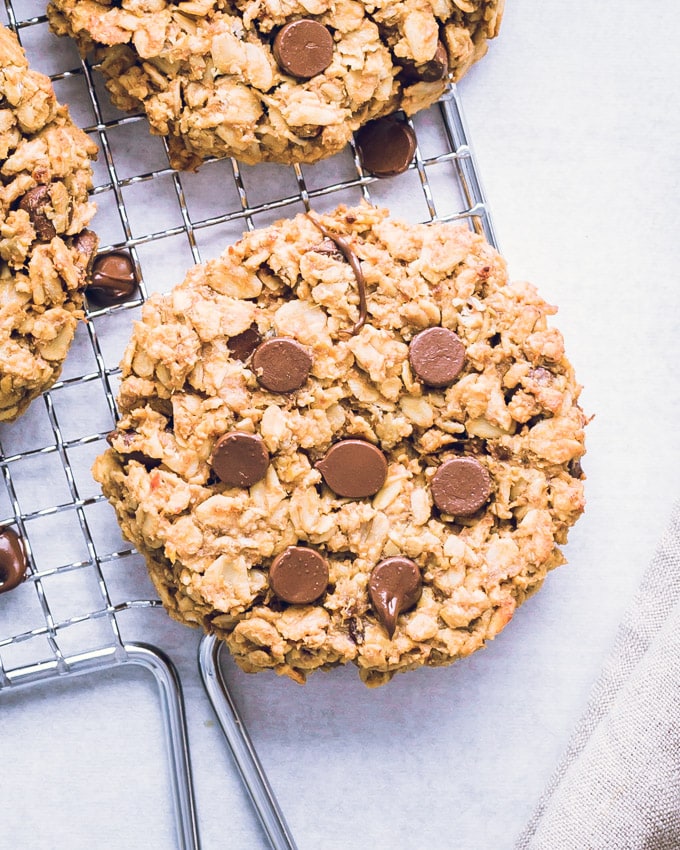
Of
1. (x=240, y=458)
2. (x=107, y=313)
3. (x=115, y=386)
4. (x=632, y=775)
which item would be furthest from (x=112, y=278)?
(x=632, y=775)

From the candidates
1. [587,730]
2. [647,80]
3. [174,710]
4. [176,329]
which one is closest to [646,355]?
[647,80]

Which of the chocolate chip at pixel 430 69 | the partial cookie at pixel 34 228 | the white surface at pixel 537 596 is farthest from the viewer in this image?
the white surface at pixel 537 596

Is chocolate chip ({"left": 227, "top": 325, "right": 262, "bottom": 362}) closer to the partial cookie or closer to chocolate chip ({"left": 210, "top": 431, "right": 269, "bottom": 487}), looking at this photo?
chocolate chip ({"left": 210, "top": 431, "right": 269, "bottom": 487})

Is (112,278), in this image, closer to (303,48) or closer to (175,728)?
(303,48)

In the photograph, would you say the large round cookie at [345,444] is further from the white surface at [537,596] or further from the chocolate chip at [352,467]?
the white surface at [537,596]

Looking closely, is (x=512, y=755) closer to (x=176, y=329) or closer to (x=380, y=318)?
(x=380, y=318)

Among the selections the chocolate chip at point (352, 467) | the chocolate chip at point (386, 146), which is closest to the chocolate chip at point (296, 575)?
the chocolate chip at point (352, 467)

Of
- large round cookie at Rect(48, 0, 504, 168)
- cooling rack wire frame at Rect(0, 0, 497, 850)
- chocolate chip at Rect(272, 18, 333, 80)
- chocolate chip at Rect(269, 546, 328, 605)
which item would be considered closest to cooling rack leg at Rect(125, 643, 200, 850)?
cooling rack wire frame at Rect(0, 0, 497, 850)
